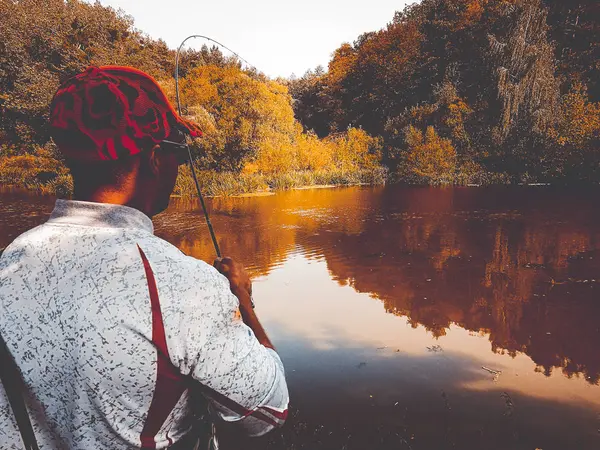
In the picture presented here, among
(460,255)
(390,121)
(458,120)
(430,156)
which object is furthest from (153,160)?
(390,121)

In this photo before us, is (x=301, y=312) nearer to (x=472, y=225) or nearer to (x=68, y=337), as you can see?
(x=68, y=337)

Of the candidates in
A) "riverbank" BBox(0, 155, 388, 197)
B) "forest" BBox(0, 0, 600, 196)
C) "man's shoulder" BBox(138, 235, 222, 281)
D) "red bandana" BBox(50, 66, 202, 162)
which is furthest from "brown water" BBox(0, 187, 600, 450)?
"forest" BBox(0, 0, 600, 196)

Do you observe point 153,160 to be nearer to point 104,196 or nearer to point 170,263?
point 104,196

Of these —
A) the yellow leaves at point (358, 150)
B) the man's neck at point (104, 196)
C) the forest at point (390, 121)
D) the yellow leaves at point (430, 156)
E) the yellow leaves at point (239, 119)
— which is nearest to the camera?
the man's neck at point (104, 196)

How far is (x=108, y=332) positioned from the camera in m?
0.86

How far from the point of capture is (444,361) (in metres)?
4.55

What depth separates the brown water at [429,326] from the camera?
11.1ft

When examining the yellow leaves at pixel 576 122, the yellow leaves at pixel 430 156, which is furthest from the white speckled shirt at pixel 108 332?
the yellow leaves at pixel 430 156

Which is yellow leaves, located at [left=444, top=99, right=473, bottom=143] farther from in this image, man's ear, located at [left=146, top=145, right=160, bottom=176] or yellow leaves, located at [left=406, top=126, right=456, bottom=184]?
man's ear, located at [left=146, top=145, right=160, bottom=176]

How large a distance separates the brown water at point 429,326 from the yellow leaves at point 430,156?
17.2 metres

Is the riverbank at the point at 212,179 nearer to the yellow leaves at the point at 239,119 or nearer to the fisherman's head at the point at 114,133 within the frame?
the yellow leaves at the point at 239,119

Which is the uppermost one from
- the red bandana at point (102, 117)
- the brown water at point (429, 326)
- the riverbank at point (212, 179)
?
the red bandana at point (102, 117)

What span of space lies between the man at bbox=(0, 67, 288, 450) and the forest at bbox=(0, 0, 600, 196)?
64.3 ft

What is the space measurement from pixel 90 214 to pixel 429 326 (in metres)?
5.26
